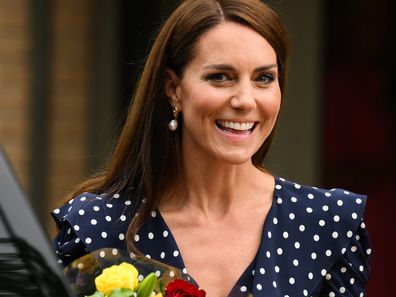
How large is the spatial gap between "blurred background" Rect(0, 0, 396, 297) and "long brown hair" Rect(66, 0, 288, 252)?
3309mm

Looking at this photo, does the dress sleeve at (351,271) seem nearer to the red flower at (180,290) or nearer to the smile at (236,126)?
the smile at (236,126)

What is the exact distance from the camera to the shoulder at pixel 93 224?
12.8ft

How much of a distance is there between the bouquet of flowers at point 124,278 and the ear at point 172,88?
2.20 ft

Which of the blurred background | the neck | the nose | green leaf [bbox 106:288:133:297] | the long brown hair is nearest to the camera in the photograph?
green leaf [bbox 106:288:133:297]

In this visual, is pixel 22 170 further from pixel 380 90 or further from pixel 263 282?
pixel 263 282

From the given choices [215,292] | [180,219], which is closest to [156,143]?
[180,219]

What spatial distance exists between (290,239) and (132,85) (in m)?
3.84

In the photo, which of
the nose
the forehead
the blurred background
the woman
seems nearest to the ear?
the woman

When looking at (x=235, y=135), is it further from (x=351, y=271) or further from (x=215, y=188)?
(x=351, y=271)

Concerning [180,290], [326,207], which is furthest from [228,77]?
[180,290]

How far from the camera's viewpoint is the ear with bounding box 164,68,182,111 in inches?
155

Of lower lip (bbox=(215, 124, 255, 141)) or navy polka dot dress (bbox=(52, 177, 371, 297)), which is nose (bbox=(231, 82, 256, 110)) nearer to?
lower lip (bbox=(215, 124, 255, 141))

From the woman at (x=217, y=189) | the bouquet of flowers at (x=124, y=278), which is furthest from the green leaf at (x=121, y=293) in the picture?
the woman at (x=217, y=189)

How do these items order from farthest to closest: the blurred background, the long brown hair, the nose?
1. the blurred background
2. the long brown hair
3. the nose
